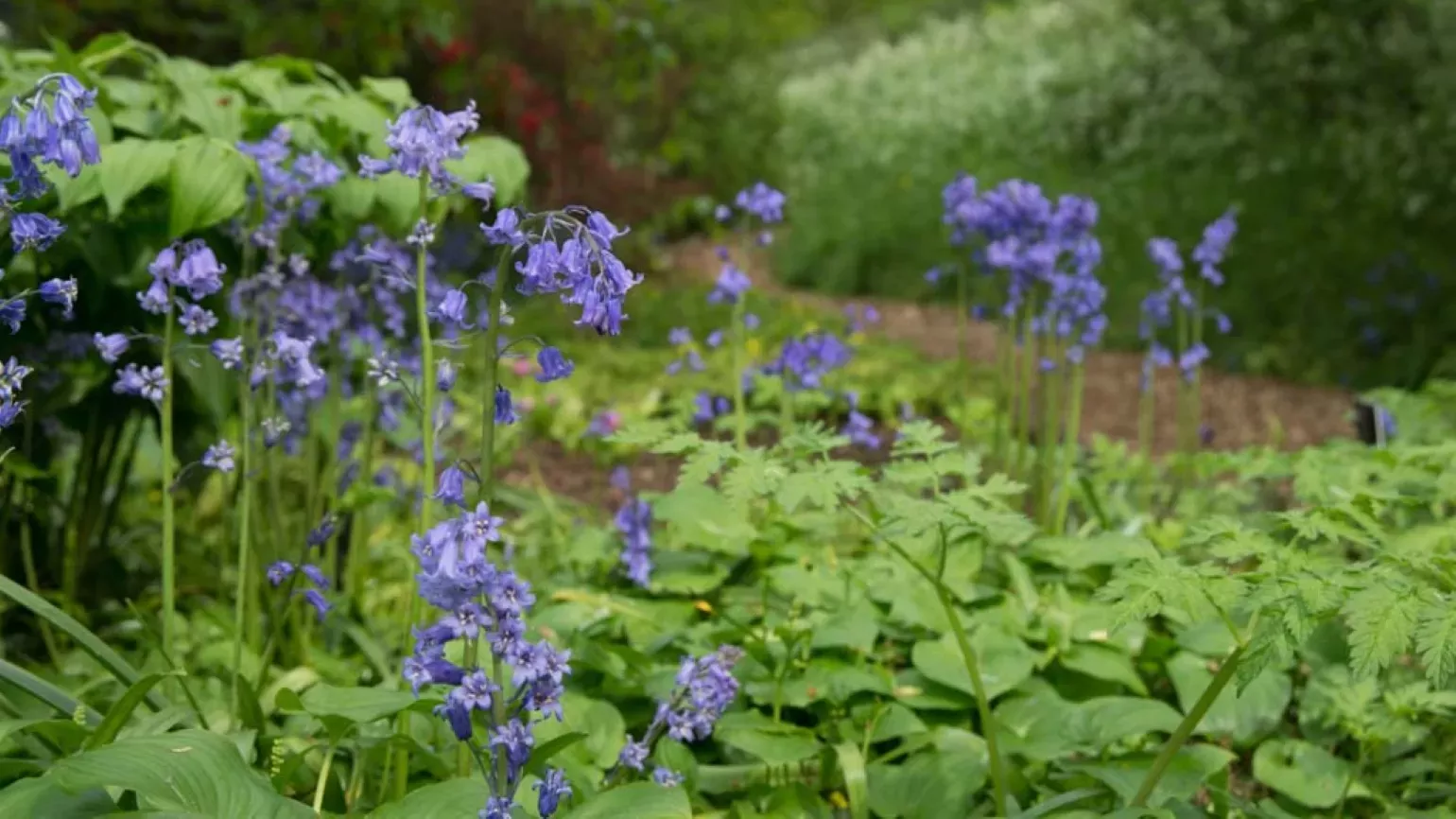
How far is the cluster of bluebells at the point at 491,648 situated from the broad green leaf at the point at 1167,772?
890mm

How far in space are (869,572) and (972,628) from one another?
0.81 feet

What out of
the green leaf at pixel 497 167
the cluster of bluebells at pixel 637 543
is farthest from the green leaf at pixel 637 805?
the green leaf at pixel 497 167

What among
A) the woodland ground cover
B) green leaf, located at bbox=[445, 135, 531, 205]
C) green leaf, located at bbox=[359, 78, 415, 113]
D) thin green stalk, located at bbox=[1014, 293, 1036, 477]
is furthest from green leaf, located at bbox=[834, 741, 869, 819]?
green leaf, located at bbox=[359, 78, 415, 113]

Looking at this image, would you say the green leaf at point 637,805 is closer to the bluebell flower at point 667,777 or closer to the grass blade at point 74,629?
the bluebell flower at point 667,777

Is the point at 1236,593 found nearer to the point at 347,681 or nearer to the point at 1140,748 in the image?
the point at 1140,748

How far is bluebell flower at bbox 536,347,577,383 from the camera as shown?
151 cm

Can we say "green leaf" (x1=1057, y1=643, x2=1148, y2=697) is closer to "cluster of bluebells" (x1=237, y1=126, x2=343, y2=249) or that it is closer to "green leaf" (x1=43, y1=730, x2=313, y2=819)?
"green leaf" (x1=43, y1=730, x2=313, y2=819)

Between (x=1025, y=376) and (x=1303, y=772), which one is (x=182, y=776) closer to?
(x=1303, y=772)

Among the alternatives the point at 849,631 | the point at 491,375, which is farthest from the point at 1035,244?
the point at 491,375

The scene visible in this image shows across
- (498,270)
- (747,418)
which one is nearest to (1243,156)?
(747,418)

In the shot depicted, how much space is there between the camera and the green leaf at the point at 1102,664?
2.40m

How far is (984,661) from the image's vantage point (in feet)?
7.81

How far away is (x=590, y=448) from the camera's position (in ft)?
16.8

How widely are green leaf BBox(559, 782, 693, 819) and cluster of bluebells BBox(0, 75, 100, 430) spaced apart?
2.63 ft
